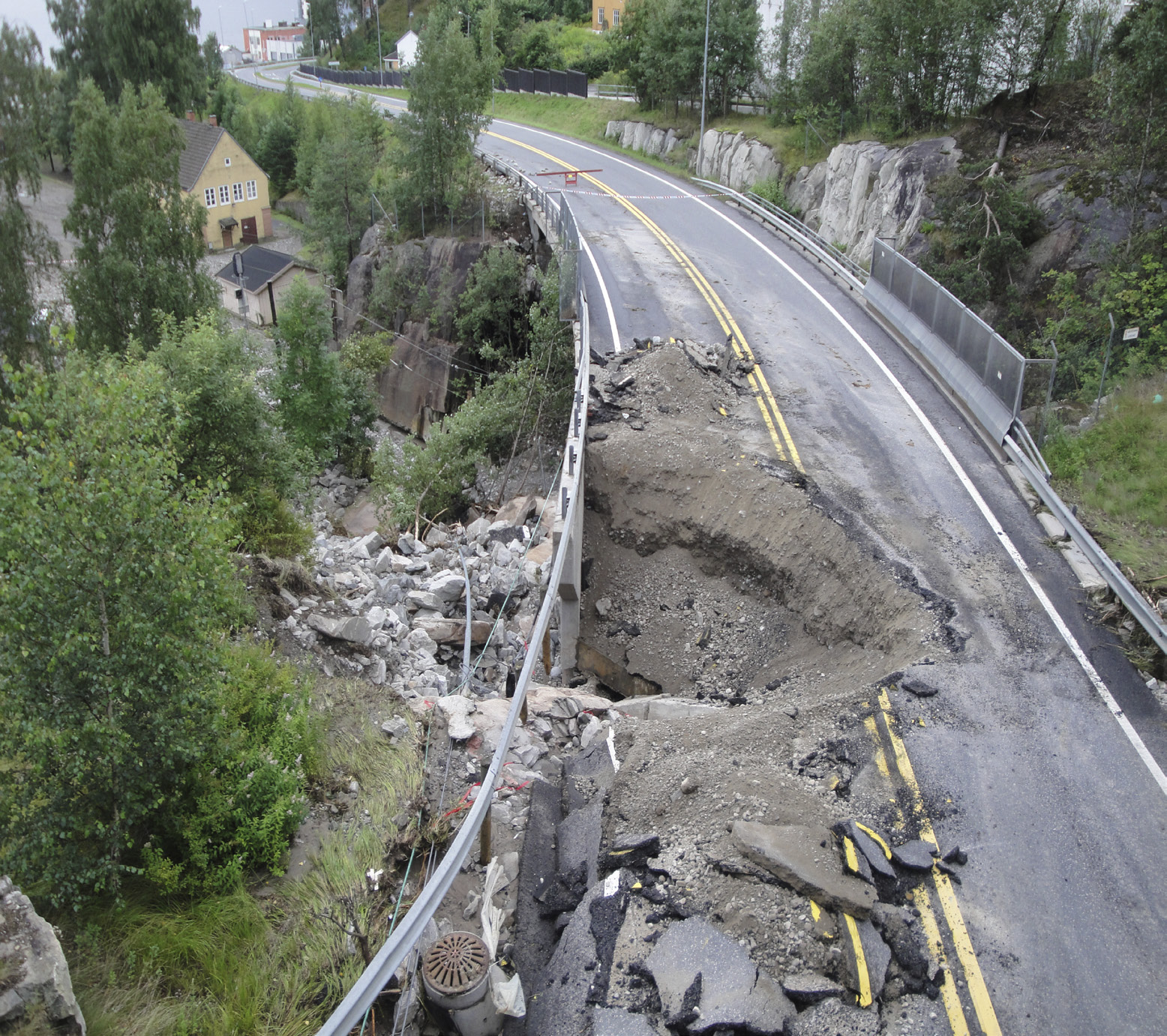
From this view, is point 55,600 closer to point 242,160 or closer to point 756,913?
point 756,913

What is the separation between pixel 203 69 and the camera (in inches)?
2557

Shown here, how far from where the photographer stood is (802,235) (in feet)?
94.1

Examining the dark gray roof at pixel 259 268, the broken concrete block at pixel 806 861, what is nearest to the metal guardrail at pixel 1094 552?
the broken concrete block at pixel 806 861

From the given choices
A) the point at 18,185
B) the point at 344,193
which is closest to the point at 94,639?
the point at 18,185

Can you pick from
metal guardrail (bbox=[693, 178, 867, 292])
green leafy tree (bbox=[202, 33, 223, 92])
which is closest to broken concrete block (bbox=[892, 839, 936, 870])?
metal guardrail (bbox=[693, 178, 867, 292])

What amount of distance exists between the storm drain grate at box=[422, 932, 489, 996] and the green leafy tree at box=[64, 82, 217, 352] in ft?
80.5

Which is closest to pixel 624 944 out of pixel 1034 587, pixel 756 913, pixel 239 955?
pixel 756 913

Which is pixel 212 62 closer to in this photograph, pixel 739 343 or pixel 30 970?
pixel 739 343

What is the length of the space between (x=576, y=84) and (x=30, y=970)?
204 ft

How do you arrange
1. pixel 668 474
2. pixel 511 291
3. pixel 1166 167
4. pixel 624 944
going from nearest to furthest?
pixel 624 944 → pixel 668 474 → pixel 1166 167 → pixel 511 291

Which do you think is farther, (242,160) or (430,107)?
(242,160)

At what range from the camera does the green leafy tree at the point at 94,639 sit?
22.6ft

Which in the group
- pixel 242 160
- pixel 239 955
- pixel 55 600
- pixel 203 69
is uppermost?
pixel 203 69

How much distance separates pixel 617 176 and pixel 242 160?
3882 cm
